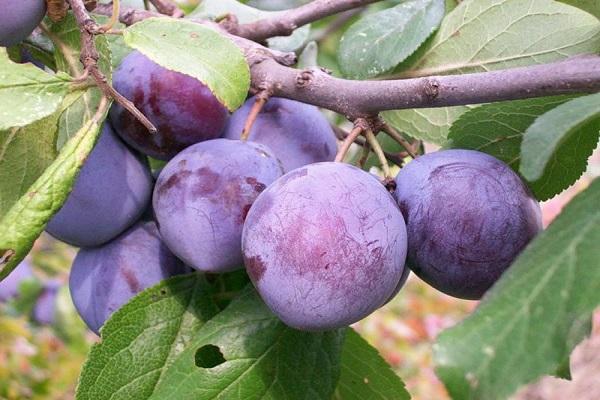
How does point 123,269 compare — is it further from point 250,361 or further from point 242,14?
point 242,14

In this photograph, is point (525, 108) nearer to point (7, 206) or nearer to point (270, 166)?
point (270, 166)

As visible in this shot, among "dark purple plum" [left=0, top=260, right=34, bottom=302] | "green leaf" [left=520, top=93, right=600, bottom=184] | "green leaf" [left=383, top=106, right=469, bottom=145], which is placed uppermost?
"green leaf" [left=520, top=93, right=600, bottom=184]

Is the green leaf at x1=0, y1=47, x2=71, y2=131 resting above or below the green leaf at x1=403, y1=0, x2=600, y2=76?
above

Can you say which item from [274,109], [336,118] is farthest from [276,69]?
[336,118]

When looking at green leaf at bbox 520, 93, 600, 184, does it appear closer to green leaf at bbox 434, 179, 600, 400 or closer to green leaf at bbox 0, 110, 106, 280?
green leaf at bbox 434, 179, 600, 400

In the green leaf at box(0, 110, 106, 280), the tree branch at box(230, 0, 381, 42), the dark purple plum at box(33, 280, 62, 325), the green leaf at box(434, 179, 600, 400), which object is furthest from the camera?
the dark purple plum at box(33, 280, 62, 325)

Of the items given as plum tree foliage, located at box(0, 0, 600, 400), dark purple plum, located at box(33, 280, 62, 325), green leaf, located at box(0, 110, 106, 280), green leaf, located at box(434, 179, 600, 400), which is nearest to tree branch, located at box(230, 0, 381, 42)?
plum tree foliage, located at box(0, 0, 600, 400)
